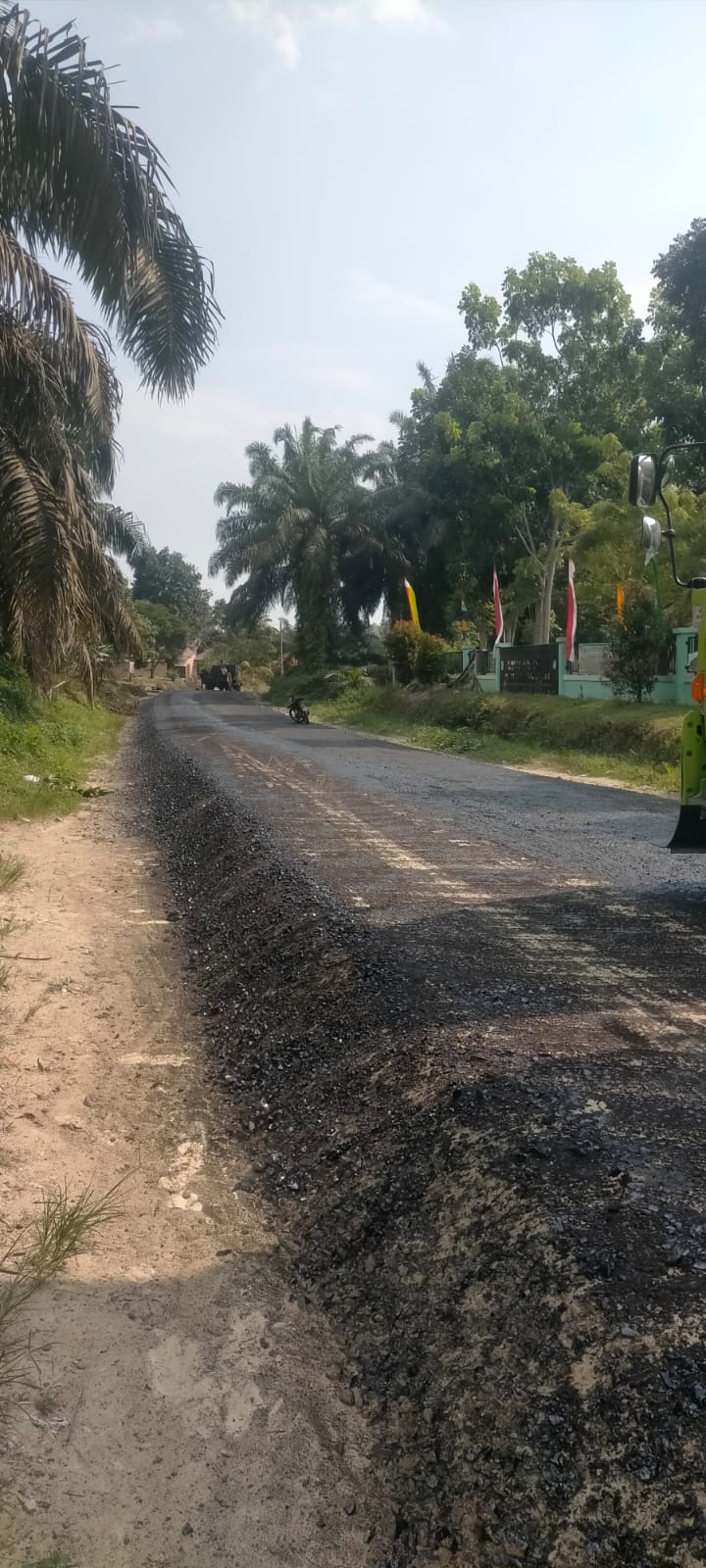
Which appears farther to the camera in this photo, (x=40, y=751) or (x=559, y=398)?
(x=559, y=398)

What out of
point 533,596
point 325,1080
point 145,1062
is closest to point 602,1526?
point 325,1080

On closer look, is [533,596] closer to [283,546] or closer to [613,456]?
[613,456]

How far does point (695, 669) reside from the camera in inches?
247

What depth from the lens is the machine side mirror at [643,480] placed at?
5.65m

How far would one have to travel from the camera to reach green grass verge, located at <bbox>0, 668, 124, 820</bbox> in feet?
38.8

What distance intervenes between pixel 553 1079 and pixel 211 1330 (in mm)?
1345

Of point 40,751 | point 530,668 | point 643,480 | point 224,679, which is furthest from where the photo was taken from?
point 224,679

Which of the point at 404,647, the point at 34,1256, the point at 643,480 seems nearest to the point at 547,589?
the point at 404,647

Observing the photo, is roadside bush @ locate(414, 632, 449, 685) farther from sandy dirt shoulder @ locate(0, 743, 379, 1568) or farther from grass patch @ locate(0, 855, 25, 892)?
sandy dirt shoulder @ locate(0, 743, 379, 1568)

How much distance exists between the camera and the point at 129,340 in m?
9.33

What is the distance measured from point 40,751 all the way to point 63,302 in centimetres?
633

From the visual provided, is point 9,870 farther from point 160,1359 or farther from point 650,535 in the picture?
point 160,1359

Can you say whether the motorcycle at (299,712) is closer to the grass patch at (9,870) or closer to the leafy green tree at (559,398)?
Answer: the leafy green tree at (559,398)

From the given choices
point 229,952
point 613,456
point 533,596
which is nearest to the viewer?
point 229,952
